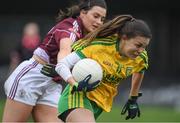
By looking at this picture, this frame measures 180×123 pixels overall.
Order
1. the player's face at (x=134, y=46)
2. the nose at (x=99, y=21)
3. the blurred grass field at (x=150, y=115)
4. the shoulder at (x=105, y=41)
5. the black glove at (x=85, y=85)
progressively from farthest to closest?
the blurred grass field at (x=150, y=115) → the nose at (x=99, y=21) → the shoulder at (x=105, y=41) → the player's face at (x=134, y=46) → the black glove at (x=85, y=85)

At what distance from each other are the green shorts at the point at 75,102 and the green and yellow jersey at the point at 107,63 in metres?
0.05

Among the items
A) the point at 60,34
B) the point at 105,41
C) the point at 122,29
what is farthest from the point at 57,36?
the point at 122,29

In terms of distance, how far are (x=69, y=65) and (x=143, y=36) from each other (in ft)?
2.18

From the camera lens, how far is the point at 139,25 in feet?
21.4

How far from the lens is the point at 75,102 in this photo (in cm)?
662

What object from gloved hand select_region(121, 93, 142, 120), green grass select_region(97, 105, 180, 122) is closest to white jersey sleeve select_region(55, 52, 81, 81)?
gloved hand select_region(121, 93, 142, 120)

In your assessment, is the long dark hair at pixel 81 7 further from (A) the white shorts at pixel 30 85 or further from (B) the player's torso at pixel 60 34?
(A) the white shorts at pixel 30 85

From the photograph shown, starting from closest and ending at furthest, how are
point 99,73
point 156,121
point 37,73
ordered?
point 99,73, point 37,73, point 156,121

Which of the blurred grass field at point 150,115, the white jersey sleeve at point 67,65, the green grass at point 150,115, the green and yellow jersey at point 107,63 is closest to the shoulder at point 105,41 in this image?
the green and yellow jersey at point 107,63

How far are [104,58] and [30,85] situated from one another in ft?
3.68

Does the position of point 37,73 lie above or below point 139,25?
below

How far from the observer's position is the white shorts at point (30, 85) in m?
7.35

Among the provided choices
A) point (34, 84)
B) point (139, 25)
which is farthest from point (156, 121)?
point (139, 25)

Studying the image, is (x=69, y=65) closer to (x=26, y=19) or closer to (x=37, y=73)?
(x=37, y=73)
